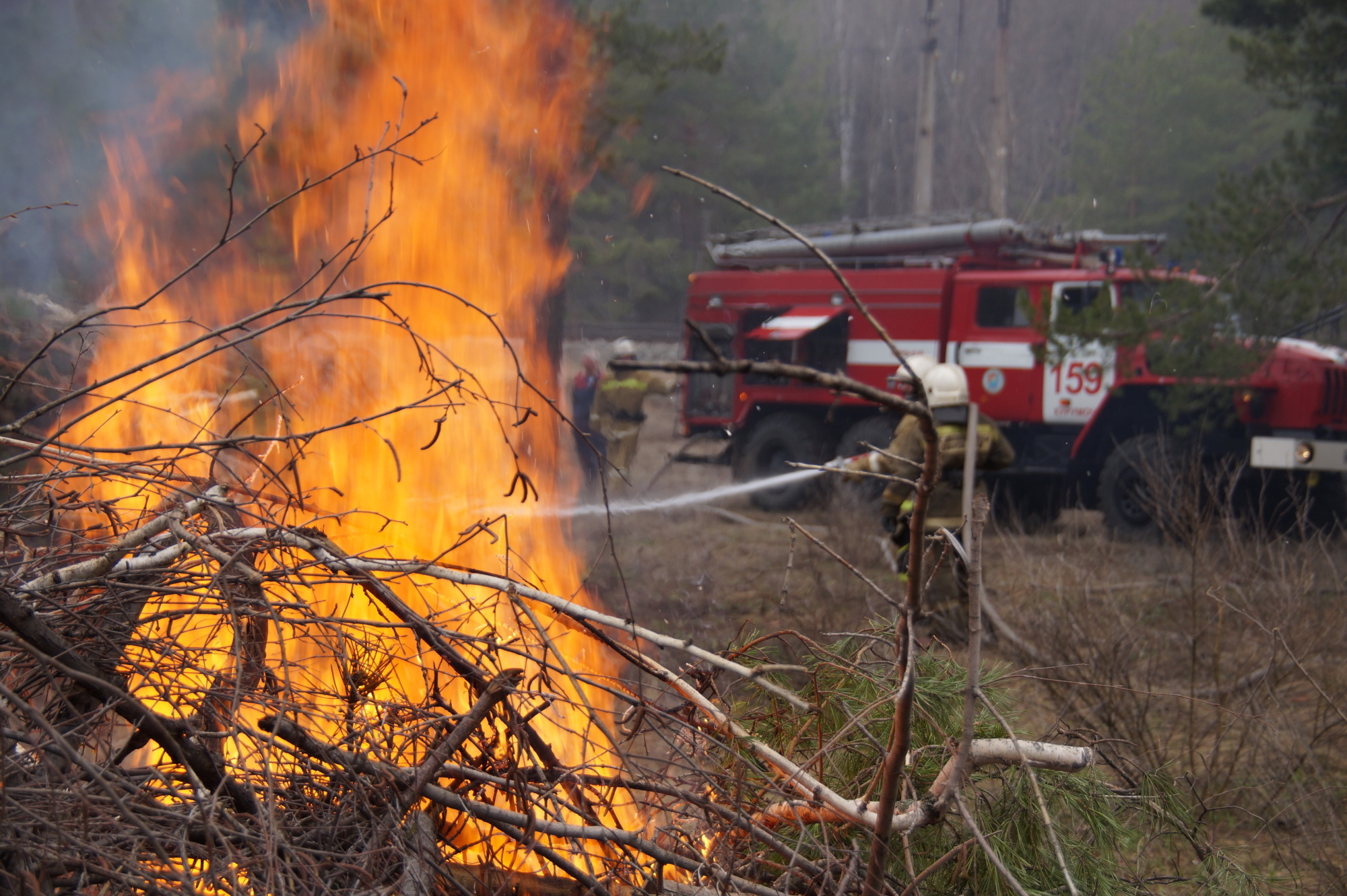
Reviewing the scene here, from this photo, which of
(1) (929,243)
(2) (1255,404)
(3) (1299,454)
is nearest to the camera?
(3) (1299,454)

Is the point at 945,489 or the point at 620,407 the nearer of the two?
the point at 945,489

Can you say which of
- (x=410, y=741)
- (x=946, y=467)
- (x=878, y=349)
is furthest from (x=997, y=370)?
(x=410, y=741)

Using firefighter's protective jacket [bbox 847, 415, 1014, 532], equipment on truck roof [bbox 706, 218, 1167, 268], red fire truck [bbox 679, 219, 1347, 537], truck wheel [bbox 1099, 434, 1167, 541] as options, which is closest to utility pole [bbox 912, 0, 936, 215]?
equipment on truck roof [bbox 706, 218, 1167, 268]

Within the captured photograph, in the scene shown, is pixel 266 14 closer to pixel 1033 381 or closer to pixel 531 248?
pixel 531 248

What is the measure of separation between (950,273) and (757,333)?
2.12 metres

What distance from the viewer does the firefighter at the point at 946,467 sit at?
5.69 meters

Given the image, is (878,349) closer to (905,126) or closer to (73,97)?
(73,97)

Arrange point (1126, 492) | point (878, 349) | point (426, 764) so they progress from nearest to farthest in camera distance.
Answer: point (426, 764), point (1126, 492), point (878, 349)

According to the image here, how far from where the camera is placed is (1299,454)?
8258 mm

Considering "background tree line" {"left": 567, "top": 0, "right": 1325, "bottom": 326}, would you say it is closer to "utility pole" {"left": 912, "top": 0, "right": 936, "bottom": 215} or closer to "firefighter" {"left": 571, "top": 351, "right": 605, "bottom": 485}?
"utility pole" {"left": 912, "top": 0, "right": 936, "bottom": 215}

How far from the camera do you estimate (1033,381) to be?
960cm

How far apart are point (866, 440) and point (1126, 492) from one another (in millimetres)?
2411

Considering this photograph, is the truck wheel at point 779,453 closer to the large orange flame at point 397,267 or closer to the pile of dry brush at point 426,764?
the large orange flame at point 397,267

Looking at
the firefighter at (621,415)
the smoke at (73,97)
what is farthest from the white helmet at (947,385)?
the firefighter at (621,415)
